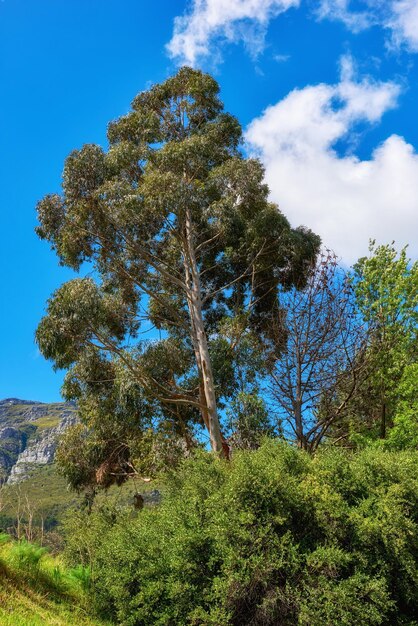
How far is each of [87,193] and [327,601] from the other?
1277 centimetres

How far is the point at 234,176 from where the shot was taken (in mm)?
16953

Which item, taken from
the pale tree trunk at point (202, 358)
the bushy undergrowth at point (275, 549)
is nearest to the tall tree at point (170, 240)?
the pale tree trunk at point (202, 358)

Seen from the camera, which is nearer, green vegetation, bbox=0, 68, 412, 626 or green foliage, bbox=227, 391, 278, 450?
green vegetation, bbox=0, 68, 412, 626

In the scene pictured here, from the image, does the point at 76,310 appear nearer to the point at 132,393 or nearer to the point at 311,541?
the point at 132,393

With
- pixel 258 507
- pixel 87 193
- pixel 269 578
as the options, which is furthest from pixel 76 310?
pixel 269 578

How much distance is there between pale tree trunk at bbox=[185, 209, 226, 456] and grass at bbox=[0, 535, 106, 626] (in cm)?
493

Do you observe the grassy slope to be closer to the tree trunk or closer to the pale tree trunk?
the pale tree trunk

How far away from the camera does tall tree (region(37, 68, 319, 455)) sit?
15.7 m

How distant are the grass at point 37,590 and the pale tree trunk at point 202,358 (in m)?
4.93

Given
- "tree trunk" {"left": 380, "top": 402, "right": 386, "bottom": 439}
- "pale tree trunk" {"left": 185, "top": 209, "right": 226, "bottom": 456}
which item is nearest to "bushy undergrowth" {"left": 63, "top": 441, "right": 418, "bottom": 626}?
"pale tree trunk" {"left": 185, "top": 209, "right": 226, "bottom": 456}

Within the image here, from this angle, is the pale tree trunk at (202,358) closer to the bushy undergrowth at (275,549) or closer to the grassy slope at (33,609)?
the bushy undergrowth at (275,549)

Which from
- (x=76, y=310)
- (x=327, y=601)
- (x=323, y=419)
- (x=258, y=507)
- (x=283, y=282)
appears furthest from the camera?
(x=283, y=282)

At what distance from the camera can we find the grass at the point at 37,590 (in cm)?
753

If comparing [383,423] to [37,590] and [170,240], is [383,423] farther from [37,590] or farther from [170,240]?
[37,590]
